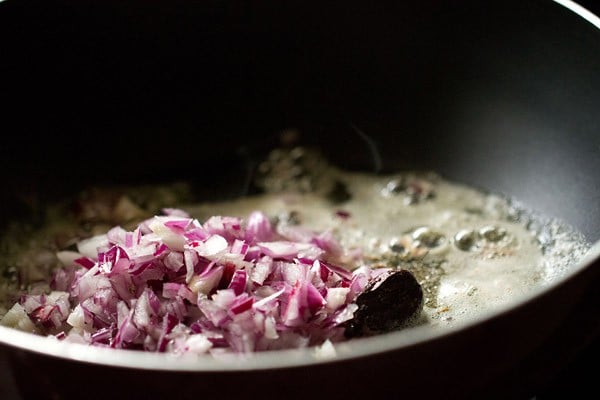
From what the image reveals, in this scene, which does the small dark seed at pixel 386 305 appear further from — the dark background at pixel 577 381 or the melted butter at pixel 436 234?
the dark background at pixel 577 381

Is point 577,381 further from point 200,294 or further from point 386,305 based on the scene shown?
point 200,294

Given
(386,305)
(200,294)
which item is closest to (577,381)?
(386,305)

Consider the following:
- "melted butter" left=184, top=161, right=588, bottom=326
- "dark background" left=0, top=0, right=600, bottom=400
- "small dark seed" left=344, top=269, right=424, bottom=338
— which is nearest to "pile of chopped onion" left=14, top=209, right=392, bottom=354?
"small dark seed" left=344, top=269, right=424, bottom=338

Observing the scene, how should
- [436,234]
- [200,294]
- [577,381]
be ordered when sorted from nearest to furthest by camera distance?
[200,294] → [577,381] → [436,234]

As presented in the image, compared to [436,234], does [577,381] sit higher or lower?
lower

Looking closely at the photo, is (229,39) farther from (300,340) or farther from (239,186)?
(300,340)

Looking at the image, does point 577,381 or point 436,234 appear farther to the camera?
point 436,234

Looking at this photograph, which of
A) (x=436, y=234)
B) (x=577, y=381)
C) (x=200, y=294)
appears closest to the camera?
(x=200, y=294)

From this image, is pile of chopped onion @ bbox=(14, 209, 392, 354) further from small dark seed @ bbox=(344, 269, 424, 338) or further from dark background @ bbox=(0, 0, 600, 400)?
dark background @ bbox=(0, 0, 600, 400)

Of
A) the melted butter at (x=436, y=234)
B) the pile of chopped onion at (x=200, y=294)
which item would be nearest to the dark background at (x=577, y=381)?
the melted butter at (x=436, y=234)

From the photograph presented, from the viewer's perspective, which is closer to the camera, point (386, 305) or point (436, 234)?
point (386, 305)
